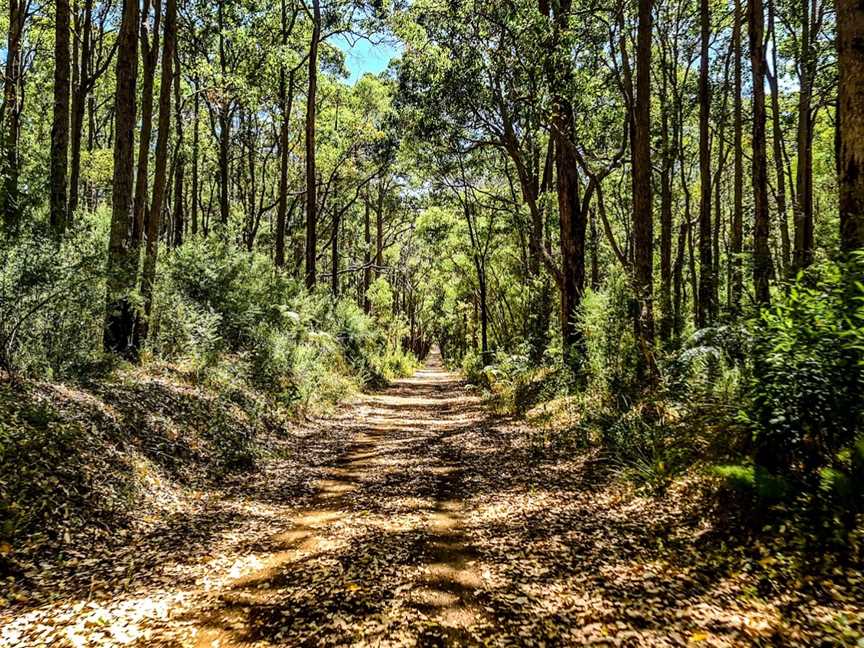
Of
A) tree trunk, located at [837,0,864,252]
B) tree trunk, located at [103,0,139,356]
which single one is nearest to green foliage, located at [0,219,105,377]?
tree trunk, located at [103,0,139,356]

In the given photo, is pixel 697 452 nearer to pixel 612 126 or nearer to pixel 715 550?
pixel 715 550

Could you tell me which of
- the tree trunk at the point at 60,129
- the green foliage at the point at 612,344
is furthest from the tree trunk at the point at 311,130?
the green foliage at the point at 612,344

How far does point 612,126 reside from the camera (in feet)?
50.7

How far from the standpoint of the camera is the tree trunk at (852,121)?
4.48 meters

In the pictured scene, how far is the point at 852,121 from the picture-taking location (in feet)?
14.8

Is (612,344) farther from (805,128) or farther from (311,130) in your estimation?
(311,130)

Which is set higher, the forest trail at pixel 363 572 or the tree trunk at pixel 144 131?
the tree trunk at pixel 144 131

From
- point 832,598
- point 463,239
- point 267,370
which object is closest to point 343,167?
point 463,239

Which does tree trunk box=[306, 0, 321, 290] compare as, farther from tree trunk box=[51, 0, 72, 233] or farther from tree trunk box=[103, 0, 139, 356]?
tree trunk box=[103, 0, 139, 356]

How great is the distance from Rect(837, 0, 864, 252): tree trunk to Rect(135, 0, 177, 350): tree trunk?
33.4 feet

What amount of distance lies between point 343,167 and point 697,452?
22.3m

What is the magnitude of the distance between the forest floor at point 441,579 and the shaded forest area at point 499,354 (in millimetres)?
56

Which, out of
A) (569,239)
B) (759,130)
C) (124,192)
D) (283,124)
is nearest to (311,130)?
(283,124)

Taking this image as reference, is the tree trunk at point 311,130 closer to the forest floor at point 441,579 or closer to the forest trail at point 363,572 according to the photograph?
the forest trail at point 363,572
